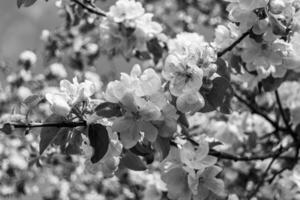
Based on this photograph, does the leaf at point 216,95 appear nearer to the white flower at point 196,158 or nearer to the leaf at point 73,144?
the white flower at point 196,158

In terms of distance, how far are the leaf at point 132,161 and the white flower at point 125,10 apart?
907mm

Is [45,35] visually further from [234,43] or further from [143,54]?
[234,43]

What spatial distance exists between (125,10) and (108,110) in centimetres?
103

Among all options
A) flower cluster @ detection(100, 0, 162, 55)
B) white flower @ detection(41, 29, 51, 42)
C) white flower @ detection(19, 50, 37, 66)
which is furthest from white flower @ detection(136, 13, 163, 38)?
white flower @ detection(19, 50, 37, 66)

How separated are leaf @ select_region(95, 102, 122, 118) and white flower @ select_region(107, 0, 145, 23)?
0.97 metres

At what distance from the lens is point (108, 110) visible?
1102mm

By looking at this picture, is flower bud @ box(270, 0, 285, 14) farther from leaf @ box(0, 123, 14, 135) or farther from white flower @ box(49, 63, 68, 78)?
white flower @ box(49, 63, 68, 78)

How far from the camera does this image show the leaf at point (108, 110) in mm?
1091

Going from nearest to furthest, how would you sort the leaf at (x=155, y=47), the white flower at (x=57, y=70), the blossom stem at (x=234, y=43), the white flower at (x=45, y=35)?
1. the blossom stem at (x=234, y=43)
2. the leaf at (x=155, y=47)
3. the white flower at (x=45, y=35)
4. the white flower at (x=57, y=70)

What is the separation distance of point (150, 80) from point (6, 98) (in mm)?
3189

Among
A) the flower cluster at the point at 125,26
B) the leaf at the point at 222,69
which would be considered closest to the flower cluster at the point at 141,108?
the leaf at the point at 222,69

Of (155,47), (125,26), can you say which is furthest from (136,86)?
(155,47)

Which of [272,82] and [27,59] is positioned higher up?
[272,82]

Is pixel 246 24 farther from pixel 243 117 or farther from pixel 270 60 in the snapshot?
pixel 243 117
